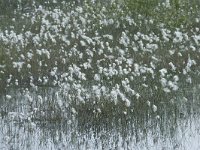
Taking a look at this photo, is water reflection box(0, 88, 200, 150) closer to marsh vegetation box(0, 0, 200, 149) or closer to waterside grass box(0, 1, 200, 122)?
marsh vegetation box(0, 0, 200, 149)

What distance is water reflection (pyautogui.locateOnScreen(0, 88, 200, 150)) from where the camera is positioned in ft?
28.6

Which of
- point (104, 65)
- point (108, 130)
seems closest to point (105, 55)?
point (104, 65)

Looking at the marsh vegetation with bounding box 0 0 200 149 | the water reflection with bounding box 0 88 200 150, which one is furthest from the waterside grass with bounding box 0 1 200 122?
the water reflection with bounding box 0 88 200 150

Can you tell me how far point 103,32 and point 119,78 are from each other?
3.67 m

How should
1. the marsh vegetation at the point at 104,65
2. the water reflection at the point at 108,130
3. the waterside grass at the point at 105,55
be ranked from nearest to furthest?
1. the water reflection at the point at 108,130
2. the marsh vegetation at the point at 104,65
3. the waterside grass at the point at 105,55

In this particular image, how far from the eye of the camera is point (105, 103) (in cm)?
980

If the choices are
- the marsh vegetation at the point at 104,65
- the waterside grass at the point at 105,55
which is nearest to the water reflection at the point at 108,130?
the marsh vegetation at the point at 104,65

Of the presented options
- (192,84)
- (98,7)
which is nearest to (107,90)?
(192,84)

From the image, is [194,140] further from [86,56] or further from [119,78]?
[86,56]

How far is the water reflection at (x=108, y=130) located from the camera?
8.71 meters

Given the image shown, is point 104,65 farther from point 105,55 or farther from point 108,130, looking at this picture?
point 108,130

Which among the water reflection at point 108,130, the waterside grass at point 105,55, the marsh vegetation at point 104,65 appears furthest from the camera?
the waterside grass at point 105,55

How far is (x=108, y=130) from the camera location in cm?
923

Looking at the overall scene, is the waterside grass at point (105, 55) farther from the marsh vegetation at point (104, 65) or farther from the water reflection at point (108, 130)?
the water reflection at point (108, 130)
